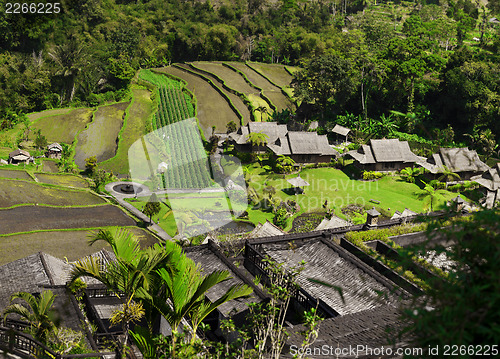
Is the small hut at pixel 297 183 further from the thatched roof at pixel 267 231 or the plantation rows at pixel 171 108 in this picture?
the plantation rows at pixel 171 108

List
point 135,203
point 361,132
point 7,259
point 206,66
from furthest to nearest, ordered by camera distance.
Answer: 1. point 206,66
2. point 361,132
3. point 135,203
4. point 7,259

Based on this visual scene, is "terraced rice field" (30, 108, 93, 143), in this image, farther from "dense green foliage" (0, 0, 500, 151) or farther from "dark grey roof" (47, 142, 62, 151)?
"dark grey roof" (47, 142, 62, 151)

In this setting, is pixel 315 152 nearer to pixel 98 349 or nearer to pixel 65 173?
pixel 65 173

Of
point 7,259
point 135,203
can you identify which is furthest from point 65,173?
point 7,259

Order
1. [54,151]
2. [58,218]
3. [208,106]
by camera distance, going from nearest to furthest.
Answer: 1. [58,218]
2. [54,151]
3. [208,106]

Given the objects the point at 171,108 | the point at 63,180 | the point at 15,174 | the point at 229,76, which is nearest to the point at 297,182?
the point at 63,180

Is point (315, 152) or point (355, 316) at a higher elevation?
point (355, 316)

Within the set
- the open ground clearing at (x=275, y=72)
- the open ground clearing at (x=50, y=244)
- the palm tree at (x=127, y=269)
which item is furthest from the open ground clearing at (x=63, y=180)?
the open ground clearing at (x=275, y=72)

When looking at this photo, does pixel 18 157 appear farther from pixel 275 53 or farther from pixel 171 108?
pixel 275 53
